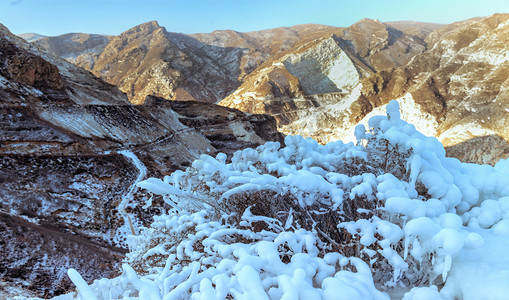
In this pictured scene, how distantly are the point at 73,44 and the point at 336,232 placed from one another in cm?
8065

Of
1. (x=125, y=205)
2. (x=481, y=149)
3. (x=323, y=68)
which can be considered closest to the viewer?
(x=125, y=205)

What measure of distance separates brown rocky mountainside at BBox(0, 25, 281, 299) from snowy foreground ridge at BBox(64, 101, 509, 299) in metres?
2.14

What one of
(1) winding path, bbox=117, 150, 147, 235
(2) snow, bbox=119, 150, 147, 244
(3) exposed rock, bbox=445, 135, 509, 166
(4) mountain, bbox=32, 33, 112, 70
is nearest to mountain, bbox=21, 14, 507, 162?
(3) exposed rock, bbox=445, 135, 509, 166

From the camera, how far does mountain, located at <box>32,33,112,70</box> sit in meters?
61.9

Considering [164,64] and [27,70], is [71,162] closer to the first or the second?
[27,70]

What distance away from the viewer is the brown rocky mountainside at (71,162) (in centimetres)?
489

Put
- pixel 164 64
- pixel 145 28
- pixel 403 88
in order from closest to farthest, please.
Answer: pixel 403 88 → pixel 164 64 → pixel 145 28

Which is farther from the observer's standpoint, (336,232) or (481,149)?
(481,149)

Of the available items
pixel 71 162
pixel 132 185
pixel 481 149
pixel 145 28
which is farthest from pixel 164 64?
pixel 481 149

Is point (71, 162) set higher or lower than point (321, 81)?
lower

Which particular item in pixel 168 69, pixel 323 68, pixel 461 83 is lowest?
pixel 461 83

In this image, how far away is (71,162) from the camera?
26.5 feet

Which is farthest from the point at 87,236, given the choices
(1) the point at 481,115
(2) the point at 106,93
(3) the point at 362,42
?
(3) the point at 362,42

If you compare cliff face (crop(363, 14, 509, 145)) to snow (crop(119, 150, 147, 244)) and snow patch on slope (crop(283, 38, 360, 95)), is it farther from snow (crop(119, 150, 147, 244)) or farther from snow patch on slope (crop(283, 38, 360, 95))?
snow (crop(119, 150, 147, 244))
